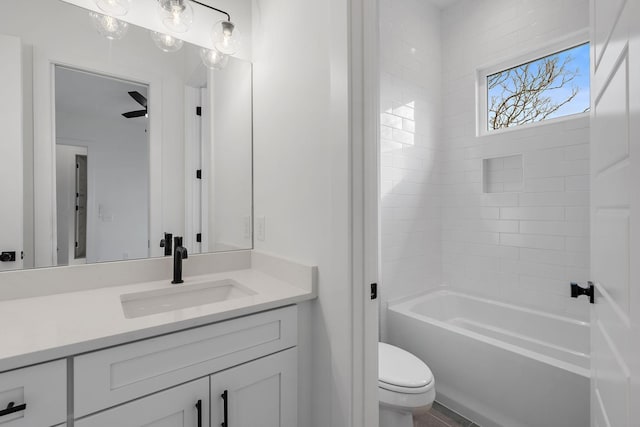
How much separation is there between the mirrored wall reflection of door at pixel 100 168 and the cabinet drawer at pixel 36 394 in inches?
25.0

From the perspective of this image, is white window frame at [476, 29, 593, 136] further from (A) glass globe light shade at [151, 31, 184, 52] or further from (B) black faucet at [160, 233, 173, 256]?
(B) black faucet at [160, 233, 173, 256]

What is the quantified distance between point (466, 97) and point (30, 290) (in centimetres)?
303

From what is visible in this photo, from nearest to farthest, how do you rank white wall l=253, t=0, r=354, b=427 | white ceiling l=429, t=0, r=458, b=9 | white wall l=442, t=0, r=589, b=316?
white wall l=253, t=0, r=354, b=427, white wall l=442, t=0, r=589, b=316, white ceiling l=429, t=0, r=458, b=9

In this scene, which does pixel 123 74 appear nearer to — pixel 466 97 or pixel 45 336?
pixel 45 336

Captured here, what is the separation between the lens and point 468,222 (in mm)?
2615

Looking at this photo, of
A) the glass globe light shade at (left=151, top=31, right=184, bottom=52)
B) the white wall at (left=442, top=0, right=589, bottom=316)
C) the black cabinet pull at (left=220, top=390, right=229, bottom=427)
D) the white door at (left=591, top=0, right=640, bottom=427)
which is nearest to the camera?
the white door at (left=591, top=0, right=640, bottom=427)

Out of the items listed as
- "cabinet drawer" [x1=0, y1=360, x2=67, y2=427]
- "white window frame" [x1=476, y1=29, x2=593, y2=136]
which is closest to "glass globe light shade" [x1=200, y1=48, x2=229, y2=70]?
"cabinet drawer" [x1=0, y1=360, x2=67, y2=427]

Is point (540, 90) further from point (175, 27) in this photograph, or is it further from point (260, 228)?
point (175, 27)

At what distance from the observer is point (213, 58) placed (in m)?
1.59

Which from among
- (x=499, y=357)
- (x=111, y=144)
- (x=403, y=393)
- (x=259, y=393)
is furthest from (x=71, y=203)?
(x=499, y=357)

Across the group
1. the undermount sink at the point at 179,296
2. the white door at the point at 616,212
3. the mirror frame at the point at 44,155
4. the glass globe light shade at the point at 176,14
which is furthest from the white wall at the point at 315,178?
the mirror frame at the point at 44,155

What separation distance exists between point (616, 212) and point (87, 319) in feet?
4.72

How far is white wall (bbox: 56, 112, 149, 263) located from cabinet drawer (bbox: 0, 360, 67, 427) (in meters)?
0.64

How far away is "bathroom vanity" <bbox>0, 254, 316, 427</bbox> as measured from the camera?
722 mm
